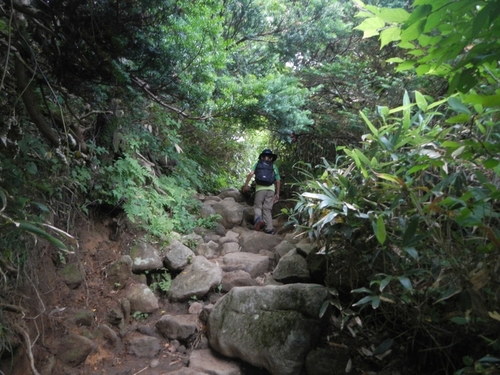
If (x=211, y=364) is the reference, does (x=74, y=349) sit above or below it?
above

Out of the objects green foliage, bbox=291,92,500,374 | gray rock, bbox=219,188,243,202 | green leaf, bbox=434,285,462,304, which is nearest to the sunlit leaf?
green foliage, bbox=291,92,500,374

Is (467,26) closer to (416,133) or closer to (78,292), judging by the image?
(416,133)

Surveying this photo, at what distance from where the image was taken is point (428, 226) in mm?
2119

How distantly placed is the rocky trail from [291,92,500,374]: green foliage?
30.2 inches

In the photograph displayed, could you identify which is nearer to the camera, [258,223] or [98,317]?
[98,317]

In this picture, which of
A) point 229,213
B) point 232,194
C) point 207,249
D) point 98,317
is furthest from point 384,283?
point 232,194

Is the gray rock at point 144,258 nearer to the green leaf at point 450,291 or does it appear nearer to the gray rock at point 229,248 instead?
the gray rock at point 229,248

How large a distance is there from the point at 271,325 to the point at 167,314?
141 centimetres

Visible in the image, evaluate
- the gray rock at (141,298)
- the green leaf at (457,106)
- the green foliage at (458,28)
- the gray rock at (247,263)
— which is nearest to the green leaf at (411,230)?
the green leaf at (457,106)

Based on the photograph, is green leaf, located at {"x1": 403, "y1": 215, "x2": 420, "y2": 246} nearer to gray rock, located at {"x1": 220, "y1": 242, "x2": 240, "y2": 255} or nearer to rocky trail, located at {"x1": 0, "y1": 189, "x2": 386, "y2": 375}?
rocky trail, located at {"x1": 0, "y1": 189, "x2": 386, "y2": 375}

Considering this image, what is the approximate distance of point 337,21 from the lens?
6047mm

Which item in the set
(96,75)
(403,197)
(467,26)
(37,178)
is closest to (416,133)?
(403,197)

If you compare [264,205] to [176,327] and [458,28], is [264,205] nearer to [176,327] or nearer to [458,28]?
[176,327]

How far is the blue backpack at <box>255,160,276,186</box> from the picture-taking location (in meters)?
6.32
